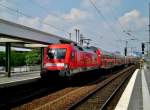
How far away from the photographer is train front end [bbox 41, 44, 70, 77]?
21.6m

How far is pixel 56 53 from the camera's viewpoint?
73.7 ft

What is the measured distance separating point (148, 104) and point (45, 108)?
452 centimetres

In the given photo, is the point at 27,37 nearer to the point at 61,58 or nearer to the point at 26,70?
the point at 61,58

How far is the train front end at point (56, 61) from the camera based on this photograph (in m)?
21.6

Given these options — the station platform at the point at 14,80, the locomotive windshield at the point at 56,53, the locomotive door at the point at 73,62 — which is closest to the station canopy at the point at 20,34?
the station platform at the point at 14,80

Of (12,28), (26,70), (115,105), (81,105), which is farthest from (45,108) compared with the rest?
(26,70)

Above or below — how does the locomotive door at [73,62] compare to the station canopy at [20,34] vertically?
below

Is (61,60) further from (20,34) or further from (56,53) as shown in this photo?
(20,34)

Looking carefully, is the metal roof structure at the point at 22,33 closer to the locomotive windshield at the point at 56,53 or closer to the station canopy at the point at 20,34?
the station canopy at the point at 20,34

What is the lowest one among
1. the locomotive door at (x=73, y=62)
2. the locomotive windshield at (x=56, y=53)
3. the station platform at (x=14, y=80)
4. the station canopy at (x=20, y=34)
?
the station platform at (x=14, y=80)

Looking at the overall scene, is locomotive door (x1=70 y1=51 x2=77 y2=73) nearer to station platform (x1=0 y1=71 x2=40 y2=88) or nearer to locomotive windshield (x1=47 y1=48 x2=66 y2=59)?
locomotive windshield (x1=47 y1=48 x2=66 y2=59)

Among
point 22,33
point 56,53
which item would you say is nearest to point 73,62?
point 56,53

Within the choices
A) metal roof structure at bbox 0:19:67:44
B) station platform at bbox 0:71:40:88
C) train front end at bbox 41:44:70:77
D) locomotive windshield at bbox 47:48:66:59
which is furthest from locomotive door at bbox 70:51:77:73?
metal roof structure at bbox 0:19:67:44

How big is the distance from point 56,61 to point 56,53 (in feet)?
2.20
